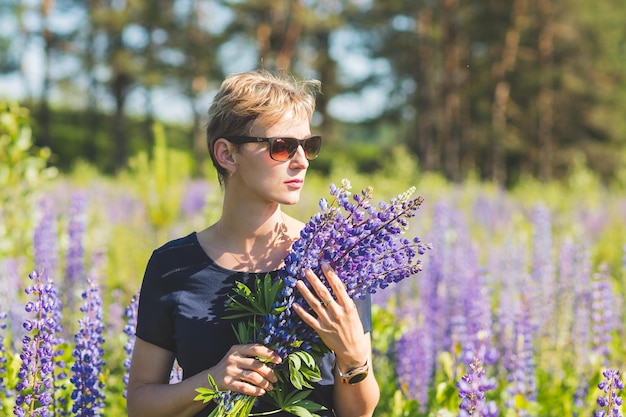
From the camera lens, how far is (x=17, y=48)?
2977 cm

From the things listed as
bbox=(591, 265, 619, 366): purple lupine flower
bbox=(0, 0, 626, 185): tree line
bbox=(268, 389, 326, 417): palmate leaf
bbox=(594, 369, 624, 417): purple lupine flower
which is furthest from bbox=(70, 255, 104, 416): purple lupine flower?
bbox=(0, 0, 626, 185): tree line

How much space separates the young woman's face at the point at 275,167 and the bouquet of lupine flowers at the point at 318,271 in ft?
0.70

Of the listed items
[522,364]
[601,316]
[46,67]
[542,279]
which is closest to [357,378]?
[522,364]

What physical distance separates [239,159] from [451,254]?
9.39ft

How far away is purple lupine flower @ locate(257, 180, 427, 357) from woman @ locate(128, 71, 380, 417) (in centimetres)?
17

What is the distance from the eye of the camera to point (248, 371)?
1.80m

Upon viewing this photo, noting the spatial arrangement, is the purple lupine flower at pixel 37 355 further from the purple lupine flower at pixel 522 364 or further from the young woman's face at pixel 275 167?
the purple lupine flower at pixel 522 364

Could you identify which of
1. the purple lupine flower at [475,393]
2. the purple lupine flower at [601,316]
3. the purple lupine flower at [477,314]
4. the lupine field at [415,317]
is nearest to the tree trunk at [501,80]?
the lupine field at [415,317]

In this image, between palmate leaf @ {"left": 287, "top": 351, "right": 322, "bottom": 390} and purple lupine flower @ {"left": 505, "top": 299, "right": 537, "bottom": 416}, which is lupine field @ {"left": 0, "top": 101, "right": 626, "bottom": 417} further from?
palmate leaf @ {"left": 287, "top": 351, "right": 322, "bottom": 390}

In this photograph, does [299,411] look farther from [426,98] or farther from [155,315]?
[426,98]

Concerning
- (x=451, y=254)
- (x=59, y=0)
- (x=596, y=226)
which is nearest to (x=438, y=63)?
(x=59, y=0)

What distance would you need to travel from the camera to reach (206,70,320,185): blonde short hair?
1992mm

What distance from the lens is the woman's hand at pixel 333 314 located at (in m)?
1.76

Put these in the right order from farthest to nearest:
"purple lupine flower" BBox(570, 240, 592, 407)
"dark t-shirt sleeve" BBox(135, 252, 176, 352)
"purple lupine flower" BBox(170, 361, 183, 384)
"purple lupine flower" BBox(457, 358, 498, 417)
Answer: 1. "purple lupine flower" BBox(570, 240, 592, 407)
2. "purple lupine flower" BBox(170, 361, 183, 384)
3. "dark t-shirt sleeve" BBox(135, 252, 176, 352)
4. "purple lupine flower" BBox(457, 358, 498, 417)
